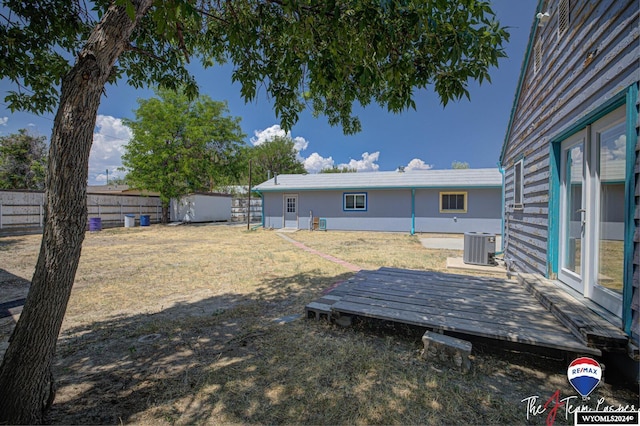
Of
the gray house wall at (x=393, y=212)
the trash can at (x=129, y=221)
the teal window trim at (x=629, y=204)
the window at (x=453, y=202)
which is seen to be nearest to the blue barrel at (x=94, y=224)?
the trash can at (x=129, y=221)

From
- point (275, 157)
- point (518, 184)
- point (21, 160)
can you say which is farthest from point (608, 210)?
point (275, 157)

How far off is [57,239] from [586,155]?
471 cm

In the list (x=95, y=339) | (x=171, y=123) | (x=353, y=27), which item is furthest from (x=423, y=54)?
(x=171, y=123)

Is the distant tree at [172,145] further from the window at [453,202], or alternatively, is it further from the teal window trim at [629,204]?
the teal window trim at [629,204]

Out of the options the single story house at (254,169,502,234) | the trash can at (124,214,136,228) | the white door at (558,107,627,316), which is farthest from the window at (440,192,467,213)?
the trash can at (124,214,136,228)

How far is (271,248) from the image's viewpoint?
9.79 m

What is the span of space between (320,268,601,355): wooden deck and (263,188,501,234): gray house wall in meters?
10.3

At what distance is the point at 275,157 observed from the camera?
40094 mm

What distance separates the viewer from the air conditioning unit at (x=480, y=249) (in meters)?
6.73

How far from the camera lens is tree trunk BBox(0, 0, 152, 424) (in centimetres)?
176

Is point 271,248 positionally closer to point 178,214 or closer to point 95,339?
point 95,339

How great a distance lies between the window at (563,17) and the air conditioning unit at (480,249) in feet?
14.0

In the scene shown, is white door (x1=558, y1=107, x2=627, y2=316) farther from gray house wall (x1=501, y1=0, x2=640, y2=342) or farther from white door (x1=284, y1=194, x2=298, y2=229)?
white door (x1=284, y1=194, x2=298, y2=229)

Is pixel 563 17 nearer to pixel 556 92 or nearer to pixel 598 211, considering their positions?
pixel 556 92
